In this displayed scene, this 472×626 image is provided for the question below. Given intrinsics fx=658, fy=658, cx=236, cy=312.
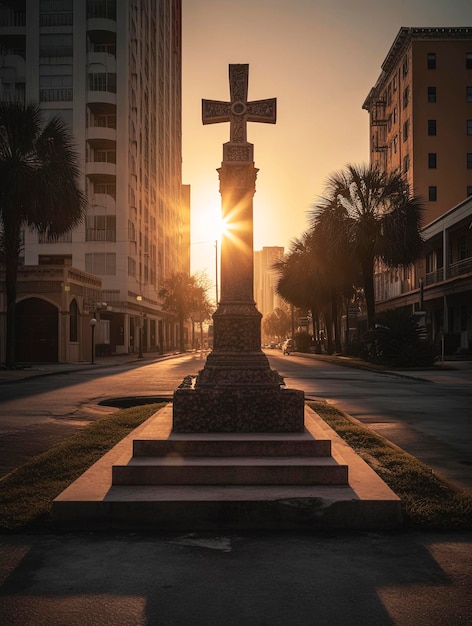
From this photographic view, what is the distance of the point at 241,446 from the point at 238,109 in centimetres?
490

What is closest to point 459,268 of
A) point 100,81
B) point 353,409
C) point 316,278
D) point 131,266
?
point 316,278

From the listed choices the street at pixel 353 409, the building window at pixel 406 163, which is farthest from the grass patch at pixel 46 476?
the building window at pixel 406 163

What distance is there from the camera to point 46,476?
6527mm

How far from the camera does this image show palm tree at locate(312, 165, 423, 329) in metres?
33.2

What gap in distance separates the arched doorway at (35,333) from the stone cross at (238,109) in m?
29.1

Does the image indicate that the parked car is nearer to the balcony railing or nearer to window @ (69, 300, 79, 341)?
the balcony railing

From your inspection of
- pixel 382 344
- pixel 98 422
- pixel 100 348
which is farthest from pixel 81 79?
pixel 98 422

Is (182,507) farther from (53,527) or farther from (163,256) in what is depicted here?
(163,256)

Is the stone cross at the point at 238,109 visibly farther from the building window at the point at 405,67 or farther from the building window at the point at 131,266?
the building window at the point at 405,67

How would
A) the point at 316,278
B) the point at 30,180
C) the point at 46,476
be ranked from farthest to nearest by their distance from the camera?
1. the point at 316,278
2. the point at 30,180
3. the point at 46,476

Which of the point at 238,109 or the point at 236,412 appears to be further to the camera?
the point at 238,109

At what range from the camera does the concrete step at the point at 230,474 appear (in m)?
5.60

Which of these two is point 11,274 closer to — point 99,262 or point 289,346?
point 99,262

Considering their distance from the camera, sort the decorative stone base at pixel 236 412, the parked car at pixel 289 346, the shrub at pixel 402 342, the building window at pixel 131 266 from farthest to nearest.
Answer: the parked car at pixel 289 346 < the building window at pixel 131 266 < the shrub at pixel 402 342 < the decorative stone base at pixel 236 412
